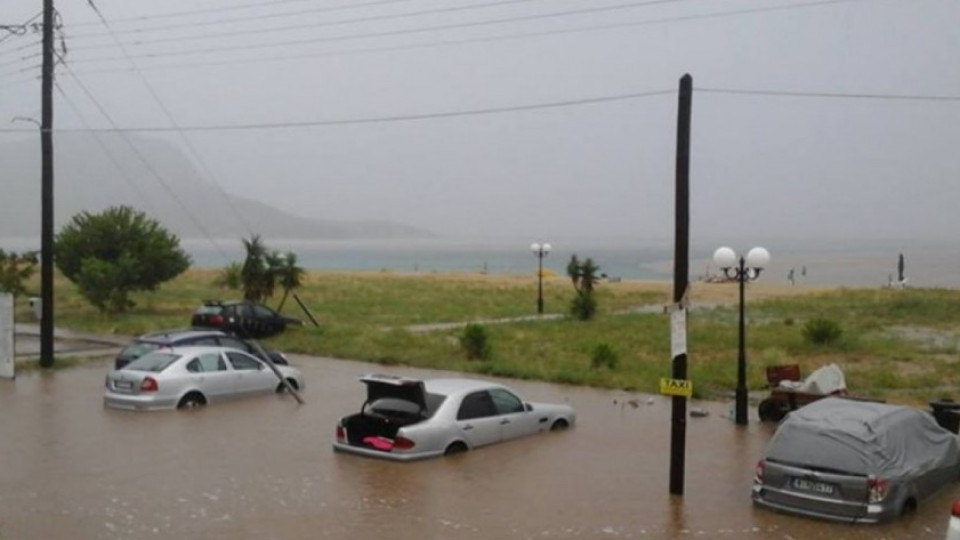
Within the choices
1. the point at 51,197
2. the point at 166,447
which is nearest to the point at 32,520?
the point at 166,447

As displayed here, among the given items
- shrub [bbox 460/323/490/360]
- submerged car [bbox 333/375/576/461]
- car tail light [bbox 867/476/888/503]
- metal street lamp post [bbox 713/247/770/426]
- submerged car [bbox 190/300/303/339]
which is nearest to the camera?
car tail light [bbox 867/476/888/503]

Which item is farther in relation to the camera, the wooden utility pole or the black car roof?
the black car roof

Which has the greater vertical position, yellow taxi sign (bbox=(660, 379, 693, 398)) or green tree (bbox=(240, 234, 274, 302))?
green tree (bbox=(240, 234, 274, 302))

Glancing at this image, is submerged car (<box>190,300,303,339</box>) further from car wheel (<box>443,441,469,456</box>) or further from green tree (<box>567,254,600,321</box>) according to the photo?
car wheel (<box>443,441,469,456</box>)

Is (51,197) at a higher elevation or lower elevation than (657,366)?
higher

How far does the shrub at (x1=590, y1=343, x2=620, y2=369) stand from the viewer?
93.0 ft

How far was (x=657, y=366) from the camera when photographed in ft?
94.8

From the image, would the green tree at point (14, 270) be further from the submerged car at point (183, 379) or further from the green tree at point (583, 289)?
the submerged car at point (183, 379)

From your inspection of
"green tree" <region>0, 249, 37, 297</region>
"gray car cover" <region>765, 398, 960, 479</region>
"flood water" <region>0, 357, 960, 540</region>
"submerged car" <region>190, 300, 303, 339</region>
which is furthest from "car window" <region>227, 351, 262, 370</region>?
"green tree" <region>0, 249, 37, 297</region>

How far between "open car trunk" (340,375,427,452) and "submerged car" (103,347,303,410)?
19.6 feet

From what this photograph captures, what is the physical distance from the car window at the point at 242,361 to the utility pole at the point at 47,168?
8.04 metres

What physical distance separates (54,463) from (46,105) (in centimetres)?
1452

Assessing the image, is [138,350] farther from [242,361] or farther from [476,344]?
[476,344]

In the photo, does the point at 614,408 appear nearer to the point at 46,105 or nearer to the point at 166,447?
the point at 166,447
